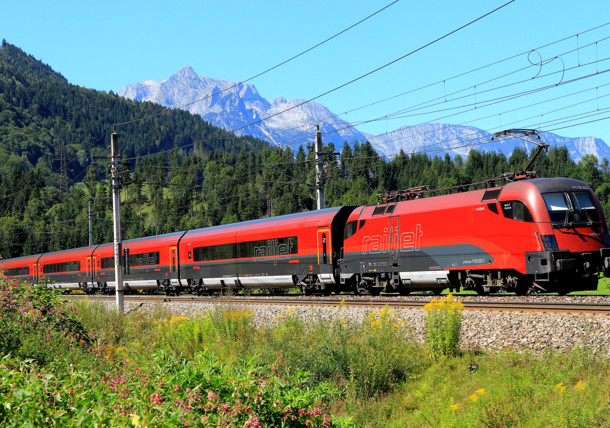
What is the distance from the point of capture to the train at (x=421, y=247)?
56.9 feet

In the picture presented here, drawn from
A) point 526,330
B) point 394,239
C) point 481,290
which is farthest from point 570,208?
point 526,330

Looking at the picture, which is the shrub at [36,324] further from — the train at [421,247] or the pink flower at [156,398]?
the pink flower at [156,398]

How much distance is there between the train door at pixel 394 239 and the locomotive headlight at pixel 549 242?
5696mm

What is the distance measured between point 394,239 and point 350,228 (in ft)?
8.70

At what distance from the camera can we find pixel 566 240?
1712cm

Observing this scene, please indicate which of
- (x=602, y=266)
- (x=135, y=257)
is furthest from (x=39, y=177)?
(x=602, y=266)

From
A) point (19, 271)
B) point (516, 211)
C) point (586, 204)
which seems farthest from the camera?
point (19, 271)

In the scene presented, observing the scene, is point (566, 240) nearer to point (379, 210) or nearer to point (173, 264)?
point (379, 210)

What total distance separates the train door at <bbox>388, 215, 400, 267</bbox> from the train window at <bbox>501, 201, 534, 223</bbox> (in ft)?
14.8

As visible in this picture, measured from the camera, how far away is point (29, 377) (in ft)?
17.5

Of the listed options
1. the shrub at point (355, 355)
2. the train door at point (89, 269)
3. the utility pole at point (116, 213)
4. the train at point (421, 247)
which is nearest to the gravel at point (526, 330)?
the shrub at point (355, 355)

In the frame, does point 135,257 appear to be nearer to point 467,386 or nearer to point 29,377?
point 467,386

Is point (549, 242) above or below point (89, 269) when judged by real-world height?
below

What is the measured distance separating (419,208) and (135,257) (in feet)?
75.9
